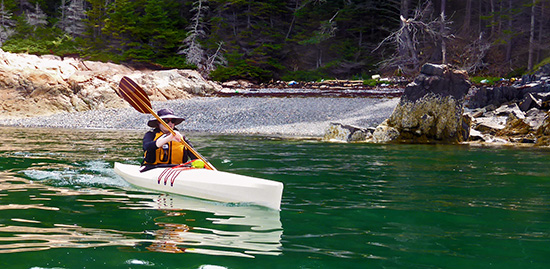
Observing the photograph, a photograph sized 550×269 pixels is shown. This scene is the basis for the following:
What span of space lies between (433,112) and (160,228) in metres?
10.4

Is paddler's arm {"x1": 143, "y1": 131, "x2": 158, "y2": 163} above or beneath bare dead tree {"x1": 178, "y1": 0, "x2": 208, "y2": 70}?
beneath

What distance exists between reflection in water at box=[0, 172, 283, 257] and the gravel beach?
34.7ft

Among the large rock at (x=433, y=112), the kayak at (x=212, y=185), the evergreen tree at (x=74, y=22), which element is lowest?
the kayak at (x=212, y=185)

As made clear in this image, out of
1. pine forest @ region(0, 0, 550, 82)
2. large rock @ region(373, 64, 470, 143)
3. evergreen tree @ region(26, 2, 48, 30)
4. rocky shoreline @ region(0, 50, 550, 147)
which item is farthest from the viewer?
evergreen tree @ region(26, 2, 48, 30)

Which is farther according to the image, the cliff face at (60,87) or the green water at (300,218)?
the cliff face at (60,87)

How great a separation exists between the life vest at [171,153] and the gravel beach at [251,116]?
9181 millimetres

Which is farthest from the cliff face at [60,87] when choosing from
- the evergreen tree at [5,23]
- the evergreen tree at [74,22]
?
the evergreen tree at [5,23]

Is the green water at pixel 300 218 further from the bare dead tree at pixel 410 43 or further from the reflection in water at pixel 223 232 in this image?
the bare dead tree at pixel 410 43

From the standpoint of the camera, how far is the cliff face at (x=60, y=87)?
21.5 m

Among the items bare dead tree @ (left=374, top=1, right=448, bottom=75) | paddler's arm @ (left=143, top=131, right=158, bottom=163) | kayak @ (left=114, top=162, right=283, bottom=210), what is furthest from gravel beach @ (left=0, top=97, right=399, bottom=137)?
kayak @ (left=114, top=162, right=283, bottom=210)

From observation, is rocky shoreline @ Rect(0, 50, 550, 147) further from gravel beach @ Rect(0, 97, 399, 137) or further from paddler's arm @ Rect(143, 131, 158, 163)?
paddler's arm @ Rect(143, 131, 158, 163)

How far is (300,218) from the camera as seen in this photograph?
16.4 ft

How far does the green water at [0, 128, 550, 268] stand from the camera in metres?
3.60

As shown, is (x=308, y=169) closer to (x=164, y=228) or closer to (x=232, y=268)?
(x=164, y=228)
